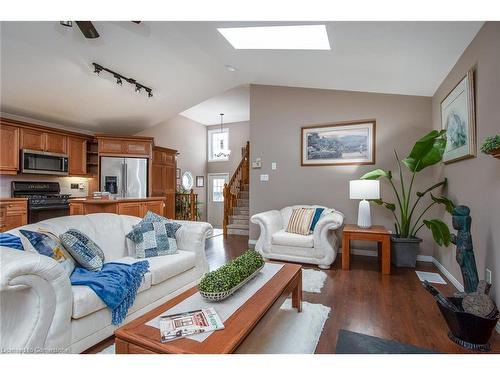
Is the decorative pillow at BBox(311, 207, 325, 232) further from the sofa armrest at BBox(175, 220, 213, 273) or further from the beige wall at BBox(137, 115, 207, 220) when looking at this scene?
the beige wall at BBox(137, 115, 207, 220)

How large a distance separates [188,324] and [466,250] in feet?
7.02

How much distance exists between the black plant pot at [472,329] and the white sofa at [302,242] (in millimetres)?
1727

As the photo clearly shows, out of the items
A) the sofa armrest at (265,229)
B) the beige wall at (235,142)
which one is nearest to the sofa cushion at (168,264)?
the sofa armrest at (265,229)

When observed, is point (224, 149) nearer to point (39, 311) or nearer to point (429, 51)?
point (429, 51)

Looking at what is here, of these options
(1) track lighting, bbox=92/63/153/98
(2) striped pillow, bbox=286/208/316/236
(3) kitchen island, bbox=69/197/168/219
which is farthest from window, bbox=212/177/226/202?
(2) striped pillow, bbox=286/208/316/236

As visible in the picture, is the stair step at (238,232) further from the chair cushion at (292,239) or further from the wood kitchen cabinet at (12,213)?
the wood kitchen cabinet at (12,213)

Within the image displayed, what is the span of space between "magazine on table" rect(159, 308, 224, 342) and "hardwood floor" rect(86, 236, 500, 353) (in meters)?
0.81

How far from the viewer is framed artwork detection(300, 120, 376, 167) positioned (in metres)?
4.23

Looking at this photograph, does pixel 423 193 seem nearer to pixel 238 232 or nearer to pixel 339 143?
pixel 339 143

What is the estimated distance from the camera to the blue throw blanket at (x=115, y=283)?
174 centimetres

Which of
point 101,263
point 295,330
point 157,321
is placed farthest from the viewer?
point 101,263
